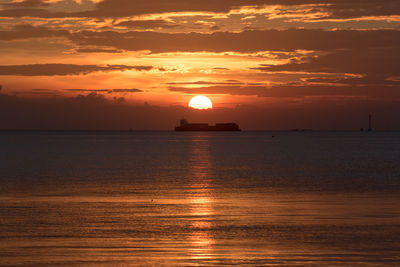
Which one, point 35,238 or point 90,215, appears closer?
point 35,238

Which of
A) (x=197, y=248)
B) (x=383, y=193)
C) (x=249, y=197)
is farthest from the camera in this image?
A: (x=383, y=193)

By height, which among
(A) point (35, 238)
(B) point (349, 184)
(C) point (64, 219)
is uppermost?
(B) point (349, 184)

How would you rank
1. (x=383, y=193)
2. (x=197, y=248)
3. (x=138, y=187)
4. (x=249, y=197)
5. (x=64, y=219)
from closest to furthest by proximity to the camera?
(x=197, y=248) → (x=64, y=219) → (x=249, y=197) → (x=383, y=193) → (x=138, y=187)

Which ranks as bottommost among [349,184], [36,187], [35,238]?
[35,238]

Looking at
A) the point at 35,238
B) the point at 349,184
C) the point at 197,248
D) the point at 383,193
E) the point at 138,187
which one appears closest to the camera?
the point at 197,248

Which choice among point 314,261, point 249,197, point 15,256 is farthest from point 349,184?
point 15,256

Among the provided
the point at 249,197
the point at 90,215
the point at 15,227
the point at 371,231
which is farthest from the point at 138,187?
the point at 371,231

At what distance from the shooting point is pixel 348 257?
79.9 feet

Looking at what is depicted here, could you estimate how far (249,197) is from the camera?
1847 inches

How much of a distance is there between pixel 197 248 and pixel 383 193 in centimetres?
2926

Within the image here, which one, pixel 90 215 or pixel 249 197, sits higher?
pixel 249 197

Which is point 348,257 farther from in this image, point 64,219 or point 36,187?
point 36,187

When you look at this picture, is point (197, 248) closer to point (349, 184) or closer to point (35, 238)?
point (35, 238)

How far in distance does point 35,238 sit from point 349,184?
39.4 meters
